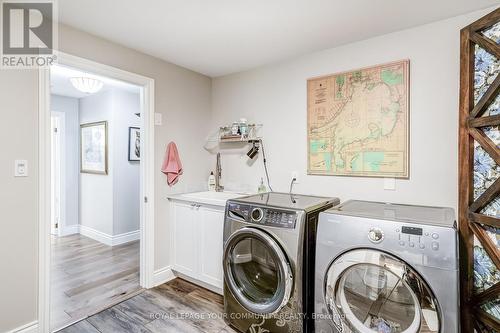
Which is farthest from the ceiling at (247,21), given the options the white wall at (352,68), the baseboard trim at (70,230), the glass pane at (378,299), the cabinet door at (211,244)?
the baseboard trim at (70,230)

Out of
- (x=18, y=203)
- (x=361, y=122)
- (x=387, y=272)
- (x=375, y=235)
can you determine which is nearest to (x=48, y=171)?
(x=18, y=203)

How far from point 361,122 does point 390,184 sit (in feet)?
1.91

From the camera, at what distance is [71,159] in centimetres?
447

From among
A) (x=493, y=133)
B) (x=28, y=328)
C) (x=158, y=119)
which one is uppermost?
(x=158, y=119)

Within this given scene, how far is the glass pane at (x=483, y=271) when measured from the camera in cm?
152

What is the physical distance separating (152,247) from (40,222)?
1.03 m

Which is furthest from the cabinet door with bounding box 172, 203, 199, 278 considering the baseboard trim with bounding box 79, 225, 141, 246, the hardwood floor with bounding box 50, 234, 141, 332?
the baseboard trim with bounding box 79, 225, 141, 246

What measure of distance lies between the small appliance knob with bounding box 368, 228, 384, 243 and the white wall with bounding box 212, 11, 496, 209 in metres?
0.84

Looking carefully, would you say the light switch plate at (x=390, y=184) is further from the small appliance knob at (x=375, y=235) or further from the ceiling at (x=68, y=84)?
the ceiling at (x=68, y=84)

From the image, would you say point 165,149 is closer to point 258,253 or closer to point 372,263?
point 258,253

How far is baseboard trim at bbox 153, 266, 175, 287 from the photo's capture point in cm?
274

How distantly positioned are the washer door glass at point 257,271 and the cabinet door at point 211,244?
394 millimetres

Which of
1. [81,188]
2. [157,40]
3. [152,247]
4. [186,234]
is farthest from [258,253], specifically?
[81,188]

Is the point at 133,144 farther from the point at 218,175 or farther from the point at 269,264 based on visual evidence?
the point at 269,264
